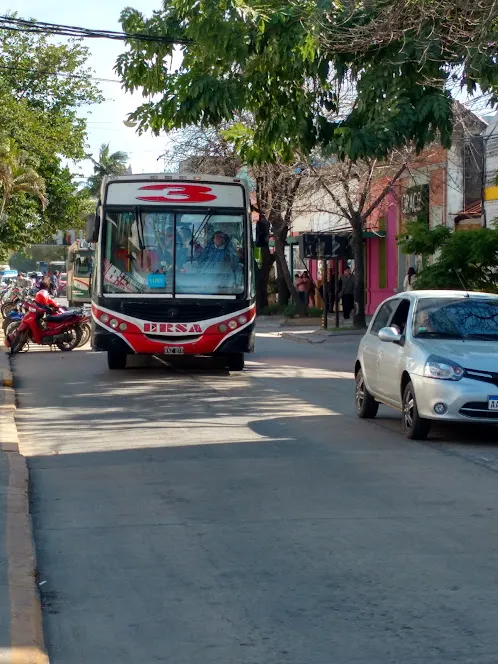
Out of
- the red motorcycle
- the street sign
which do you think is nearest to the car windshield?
the red motorcycle

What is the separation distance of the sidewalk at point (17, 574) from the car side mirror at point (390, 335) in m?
4.27

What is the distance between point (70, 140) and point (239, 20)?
111ft

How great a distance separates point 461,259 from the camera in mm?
26578

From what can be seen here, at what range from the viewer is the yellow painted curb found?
16.9ft

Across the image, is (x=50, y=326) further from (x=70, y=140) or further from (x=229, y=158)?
(x=70, y=140)

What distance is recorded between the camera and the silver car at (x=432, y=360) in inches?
472

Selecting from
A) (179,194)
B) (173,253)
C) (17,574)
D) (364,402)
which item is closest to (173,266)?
(173,253)

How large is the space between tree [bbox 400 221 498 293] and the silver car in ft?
39.2

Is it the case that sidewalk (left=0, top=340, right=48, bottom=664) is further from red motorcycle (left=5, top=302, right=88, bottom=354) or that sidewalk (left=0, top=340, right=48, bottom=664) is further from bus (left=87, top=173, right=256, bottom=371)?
red motorcycle (left=5, top=302, right=88, bottom=354)

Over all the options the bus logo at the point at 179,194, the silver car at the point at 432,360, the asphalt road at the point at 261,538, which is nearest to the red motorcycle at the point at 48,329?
the bus logo at the point at 179,194

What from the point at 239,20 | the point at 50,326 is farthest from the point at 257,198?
the point at 239,20

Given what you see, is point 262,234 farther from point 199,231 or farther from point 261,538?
point 261,538

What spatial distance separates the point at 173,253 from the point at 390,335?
795 cm

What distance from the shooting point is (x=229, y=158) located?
144ft
